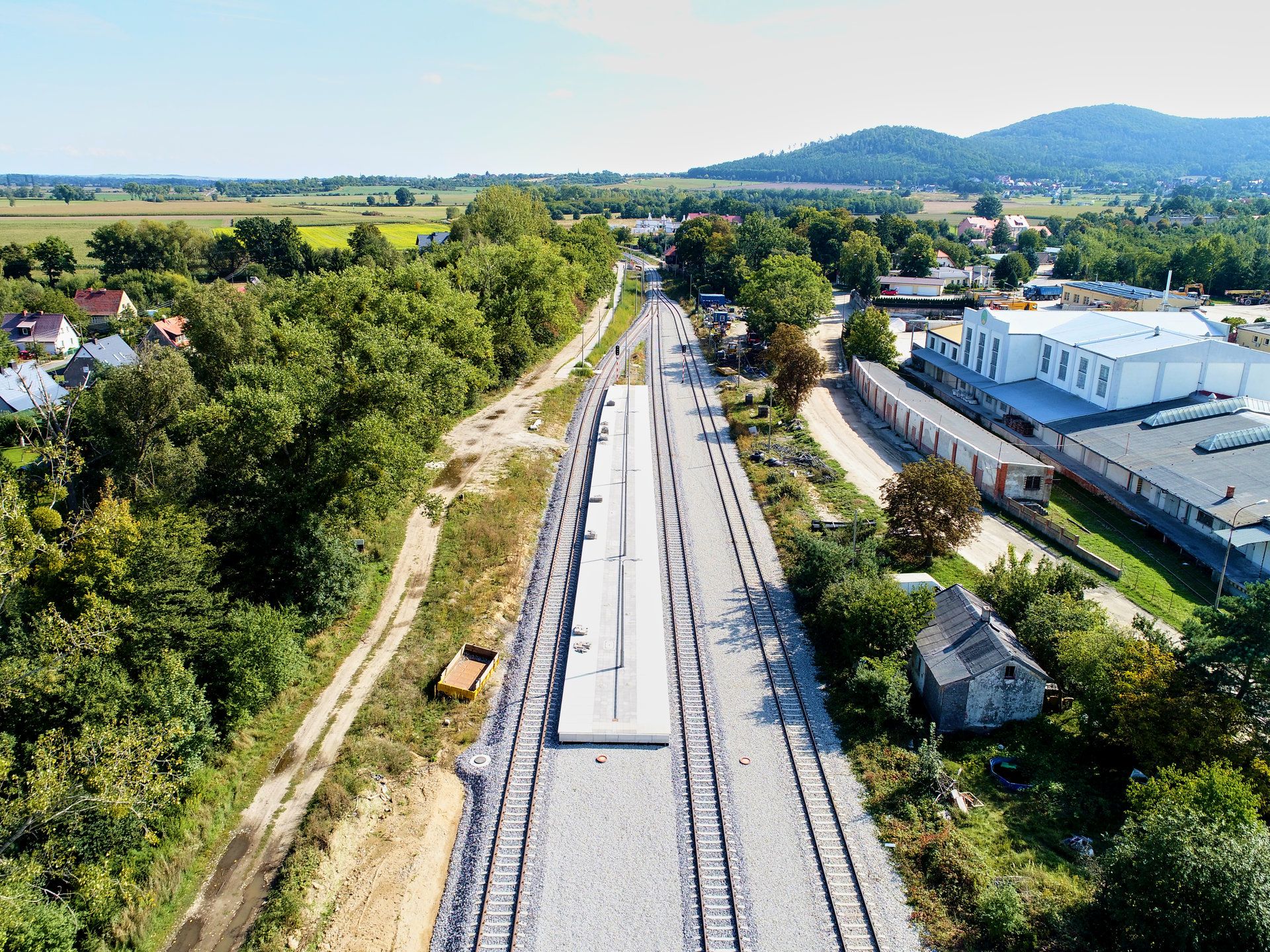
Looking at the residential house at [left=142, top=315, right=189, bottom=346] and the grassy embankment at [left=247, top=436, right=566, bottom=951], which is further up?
the residential house at [left=142, top=315, right=189, bottom=346]

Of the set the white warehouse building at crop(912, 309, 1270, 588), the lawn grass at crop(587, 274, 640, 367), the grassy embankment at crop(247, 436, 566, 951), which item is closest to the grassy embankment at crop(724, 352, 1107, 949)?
the grassy embankment at crop(247, 436, 566, 951)

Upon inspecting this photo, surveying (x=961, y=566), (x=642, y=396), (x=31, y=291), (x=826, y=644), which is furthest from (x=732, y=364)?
(x=31, y=291)

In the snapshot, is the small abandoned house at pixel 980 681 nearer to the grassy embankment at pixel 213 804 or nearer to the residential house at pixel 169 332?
the grassy embankment at pixel 213 804

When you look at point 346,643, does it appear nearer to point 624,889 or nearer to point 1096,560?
point 624,889

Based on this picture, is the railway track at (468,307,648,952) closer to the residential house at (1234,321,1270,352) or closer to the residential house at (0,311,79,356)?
the residential house at (1234,321,1270,352)

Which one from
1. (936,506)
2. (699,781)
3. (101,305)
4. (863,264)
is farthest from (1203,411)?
(101,305)

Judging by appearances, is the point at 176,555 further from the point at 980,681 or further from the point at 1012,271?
the point at 1012,271
